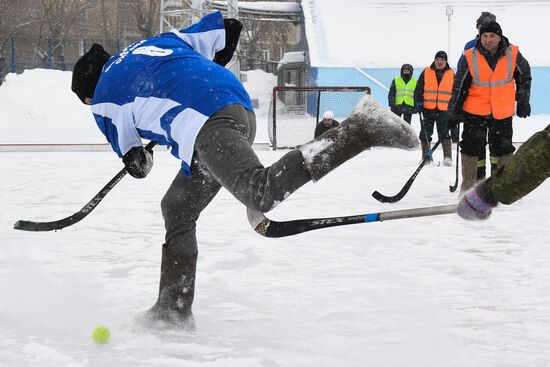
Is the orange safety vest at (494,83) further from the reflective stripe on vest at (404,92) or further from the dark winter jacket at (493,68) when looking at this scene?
the reflective stripe on vest at (404,92)

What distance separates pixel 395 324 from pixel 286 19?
1005 inches

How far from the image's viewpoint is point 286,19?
2752cm

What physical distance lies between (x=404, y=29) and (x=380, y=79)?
289 centimetres

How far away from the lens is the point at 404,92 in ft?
33.9

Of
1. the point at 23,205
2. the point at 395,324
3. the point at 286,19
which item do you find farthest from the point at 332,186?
the point at 286,19

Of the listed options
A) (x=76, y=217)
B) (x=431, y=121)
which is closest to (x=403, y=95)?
(x=431, y=121)

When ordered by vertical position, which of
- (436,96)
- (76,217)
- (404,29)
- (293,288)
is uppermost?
(404,29)

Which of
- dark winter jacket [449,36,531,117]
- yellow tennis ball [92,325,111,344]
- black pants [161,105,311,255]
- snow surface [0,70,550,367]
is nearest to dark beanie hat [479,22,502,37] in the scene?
dark winter jacket [449,36,531,117]

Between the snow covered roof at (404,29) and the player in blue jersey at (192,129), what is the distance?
17639 mm

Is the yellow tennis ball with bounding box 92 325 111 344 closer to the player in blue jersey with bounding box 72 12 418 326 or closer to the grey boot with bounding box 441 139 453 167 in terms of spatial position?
the player in blue jersey with bounding box 72 12 418 326

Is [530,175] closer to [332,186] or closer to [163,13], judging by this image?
[332,186]

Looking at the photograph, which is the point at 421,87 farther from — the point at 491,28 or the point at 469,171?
the point at 491,28

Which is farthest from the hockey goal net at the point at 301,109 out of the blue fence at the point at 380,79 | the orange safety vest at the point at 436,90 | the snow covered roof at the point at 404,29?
the snow covered roof at the point at 404,29

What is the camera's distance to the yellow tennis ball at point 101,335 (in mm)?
2605
